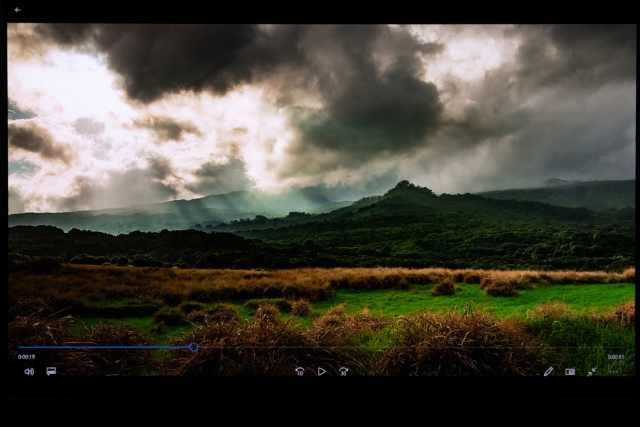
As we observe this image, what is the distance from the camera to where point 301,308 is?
2527 millimetres

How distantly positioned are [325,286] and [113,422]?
1581 mm

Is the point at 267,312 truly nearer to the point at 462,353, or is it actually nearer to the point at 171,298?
the point at 171,298

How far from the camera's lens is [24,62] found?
229cm

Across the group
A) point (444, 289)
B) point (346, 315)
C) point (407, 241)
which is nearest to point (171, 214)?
point (346, 315)

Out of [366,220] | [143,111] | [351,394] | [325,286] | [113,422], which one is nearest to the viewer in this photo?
[113,422]

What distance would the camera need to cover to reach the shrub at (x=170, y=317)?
2.28 m

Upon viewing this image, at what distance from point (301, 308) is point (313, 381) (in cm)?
53

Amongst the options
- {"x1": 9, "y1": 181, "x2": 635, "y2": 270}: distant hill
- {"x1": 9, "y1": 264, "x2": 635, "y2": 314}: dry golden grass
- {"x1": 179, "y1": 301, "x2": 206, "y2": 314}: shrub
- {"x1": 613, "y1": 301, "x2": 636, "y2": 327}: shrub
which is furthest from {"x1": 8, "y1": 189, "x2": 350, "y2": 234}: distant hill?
{"x1": 613, "y1": 301, "x2": 636, "y2": 327}: shrub

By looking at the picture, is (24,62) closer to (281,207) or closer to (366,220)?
(281,207)

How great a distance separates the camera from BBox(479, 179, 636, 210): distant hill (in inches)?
95.4

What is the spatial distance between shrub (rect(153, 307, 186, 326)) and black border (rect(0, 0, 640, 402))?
1.14 ft

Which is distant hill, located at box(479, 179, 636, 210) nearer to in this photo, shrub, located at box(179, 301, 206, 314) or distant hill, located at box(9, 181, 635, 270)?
distant hill, located at box(9, 181, 635, 270)
